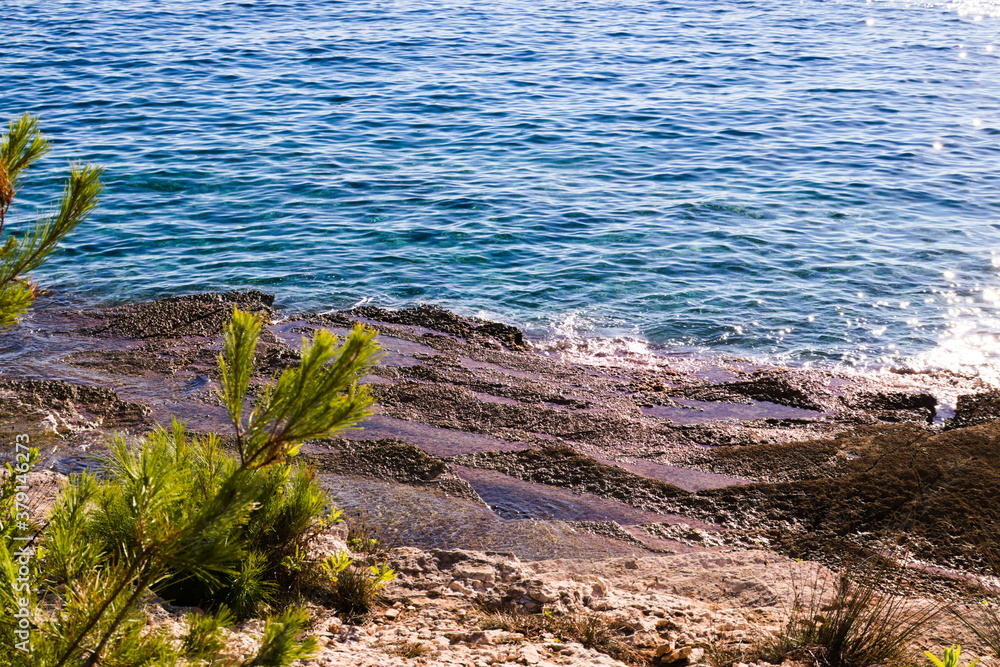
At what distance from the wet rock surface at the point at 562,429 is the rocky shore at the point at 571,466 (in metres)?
0.02

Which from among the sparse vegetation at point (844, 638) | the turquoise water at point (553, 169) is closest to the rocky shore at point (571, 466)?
the sparse vegetation at point (844, 638)

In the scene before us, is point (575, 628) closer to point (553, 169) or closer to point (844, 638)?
point (844, 638)

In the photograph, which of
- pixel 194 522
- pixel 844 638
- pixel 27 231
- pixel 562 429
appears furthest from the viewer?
pixel 562 429

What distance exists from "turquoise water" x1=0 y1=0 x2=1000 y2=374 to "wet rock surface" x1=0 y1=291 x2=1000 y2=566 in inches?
35.5

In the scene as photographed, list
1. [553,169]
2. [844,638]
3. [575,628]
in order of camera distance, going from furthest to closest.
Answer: [553,169], [575,628], [844,638]

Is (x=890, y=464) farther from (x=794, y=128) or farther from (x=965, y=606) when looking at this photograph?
(x=794, y=128)

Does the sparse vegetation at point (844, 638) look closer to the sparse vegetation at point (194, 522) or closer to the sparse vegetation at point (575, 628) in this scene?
the sparse vegetation at point (575, 628)

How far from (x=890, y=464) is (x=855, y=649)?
2.61 m

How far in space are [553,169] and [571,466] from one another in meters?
8.29

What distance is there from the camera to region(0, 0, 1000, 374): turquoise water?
9.84 meters

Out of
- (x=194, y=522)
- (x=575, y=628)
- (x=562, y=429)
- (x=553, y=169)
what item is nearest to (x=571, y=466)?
(x=562, y=429)

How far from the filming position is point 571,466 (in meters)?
6.45

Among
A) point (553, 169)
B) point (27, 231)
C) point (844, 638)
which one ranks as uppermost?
point (27, 231)

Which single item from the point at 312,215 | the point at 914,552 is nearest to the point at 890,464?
the point at 914,552
